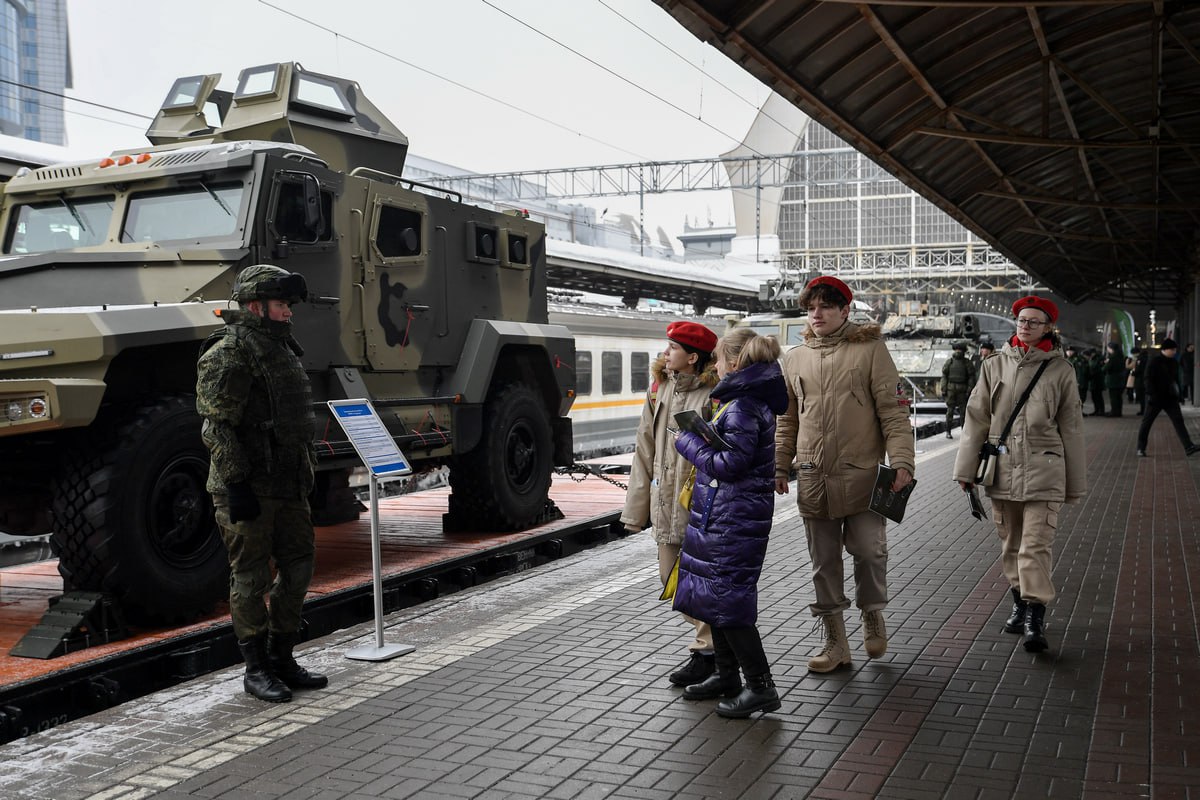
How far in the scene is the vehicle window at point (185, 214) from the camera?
7.47 m

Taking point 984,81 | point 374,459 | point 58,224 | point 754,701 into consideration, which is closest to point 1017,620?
point 754,701

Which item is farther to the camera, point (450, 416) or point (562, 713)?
point (450, 416)

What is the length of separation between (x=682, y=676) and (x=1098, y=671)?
2051 mm

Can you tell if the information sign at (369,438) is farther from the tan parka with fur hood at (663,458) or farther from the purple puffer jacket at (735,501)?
the purple puffer jacket at (735,501)

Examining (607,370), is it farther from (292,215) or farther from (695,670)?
(695,670)

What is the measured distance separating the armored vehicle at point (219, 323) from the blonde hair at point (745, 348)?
120 inches

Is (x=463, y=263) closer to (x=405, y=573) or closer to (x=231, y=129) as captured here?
(x=231, y=129)

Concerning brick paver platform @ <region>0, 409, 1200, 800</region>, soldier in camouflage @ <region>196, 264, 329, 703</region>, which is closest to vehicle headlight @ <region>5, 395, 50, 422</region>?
soldier in camouflage @ <region>196, 264, 329, 703</region>

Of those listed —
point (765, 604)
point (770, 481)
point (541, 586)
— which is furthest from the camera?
point (541, 586)

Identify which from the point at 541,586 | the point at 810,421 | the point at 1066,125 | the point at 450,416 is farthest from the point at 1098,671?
the point at 1066,125

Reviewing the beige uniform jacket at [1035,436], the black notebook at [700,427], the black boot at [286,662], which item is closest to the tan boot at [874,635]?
the beige uniform jacket at [1035,436]

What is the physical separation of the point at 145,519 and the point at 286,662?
124cm

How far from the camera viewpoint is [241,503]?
5.30 metres

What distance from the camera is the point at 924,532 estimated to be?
10.4 metres
